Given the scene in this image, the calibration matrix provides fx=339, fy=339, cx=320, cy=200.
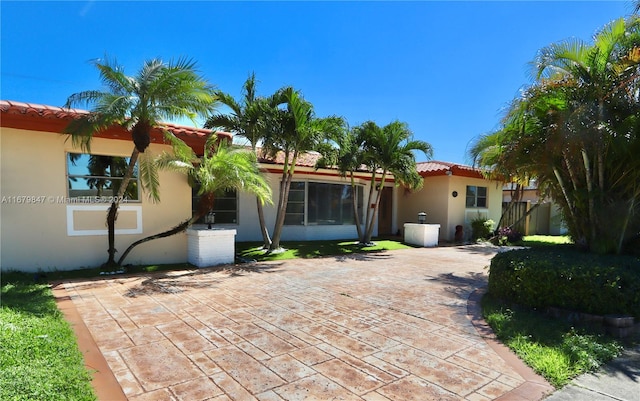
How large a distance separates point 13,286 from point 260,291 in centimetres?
464

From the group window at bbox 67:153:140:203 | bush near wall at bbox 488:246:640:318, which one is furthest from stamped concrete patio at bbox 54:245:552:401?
window at bbox 67:153:140:203

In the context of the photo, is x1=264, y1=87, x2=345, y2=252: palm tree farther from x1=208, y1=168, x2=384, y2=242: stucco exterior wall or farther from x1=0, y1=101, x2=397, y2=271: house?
x1=208, y1=168, x2=384, y2=242: stucco exterior wall

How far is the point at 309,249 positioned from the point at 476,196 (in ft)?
34.0

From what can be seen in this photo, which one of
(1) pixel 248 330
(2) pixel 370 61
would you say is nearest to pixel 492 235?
(2) pixel 370 61

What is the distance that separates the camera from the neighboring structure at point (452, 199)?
16578 mm

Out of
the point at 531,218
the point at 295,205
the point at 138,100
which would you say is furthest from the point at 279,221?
the point at 531,218

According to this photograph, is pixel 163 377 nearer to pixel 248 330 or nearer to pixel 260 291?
pixel 248 330

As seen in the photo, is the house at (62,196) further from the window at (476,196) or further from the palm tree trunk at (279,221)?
the window at (476,196)

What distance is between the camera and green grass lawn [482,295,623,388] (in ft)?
11.9

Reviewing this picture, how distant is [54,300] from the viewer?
5785 mm

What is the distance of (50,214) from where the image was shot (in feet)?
26.0

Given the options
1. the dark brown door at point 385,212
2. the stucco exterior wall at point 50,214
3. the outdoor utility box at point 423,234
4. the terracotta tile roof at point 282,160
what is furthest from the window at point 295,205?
the stucco exterior wall at point 50,214

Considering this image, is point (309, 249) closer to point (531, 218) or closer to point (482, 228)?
point (482, 228)

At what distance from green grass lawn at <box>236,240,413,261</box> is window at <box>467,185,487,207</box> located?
5210 millimetres
